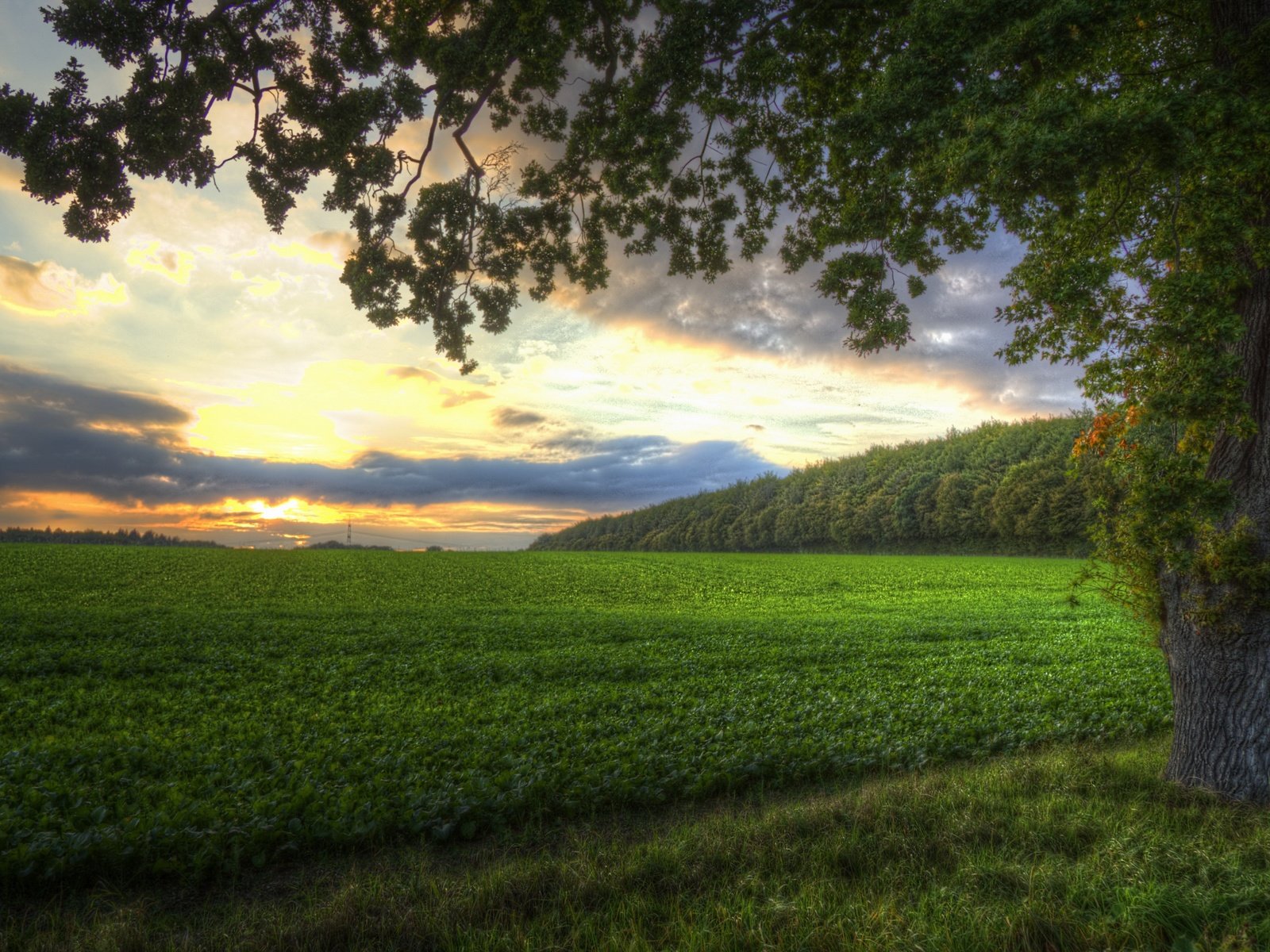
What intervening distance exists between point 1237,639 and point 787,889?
5575 millimetres

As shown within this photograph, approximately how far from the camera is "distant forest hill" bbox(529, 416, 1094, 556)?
232ft

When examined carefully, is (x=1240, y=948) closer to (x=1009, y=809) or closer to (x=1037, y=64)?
(x=1009, y=809)

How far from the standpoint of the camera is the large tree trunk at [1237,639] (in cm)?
655

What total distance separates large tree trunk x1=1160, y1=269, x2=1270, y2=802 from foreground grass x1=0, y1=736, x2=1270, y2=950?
18.0 inches

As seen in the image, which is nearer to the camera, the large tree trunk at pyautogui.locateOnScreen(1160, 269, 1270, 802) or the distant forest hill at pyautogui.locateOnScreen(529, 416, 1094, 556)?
the large tree trunk at pyautogui.locateOnScreen(1160, 269, 1270, 802)

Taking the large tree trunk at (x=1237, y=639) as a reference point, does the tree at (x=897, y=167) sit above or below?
above

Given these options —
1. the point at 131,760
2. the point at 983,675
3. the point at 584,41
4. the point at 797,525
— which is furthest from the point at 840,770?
the point at 797,525

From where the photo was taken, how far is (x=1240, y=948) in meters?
3.83

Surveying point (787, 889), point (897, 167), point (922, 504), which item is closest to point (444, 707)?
point (787, 889)

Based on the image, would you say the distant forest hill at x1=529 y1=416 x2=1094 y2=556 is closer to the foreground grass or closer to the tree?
the tree

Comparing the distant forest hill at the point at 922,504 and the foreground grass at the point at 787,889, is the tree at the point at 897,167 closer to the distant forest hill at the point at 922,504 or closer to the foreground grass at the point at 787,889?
the foreground grass at the point at 787,889

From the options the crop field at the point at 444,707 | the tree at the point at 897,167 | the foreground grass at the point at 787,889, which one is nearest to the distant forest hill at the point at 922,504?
the crop field at the point at 444,707

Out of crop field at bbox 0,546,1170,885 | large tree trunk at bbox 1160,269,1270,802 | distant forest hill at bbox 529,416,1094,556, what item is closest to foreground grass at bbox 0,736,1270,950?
large tree trunk at bbox 1160,269,1270,802

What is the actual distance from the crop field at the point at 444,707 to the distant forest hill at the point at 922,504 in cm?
4545
